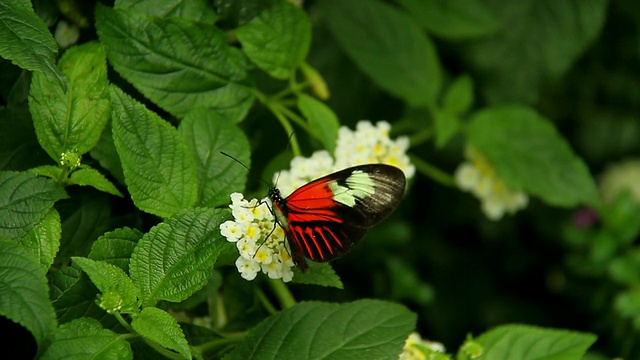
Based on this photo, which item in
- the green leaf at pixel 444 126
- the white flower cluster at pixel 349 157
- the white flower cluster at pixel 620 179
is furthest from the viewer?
the white flower cluster at pixel 620 179

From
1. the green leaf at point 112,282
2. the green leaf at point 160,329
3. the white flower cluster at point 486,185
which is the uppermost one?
the green leaf at point 112,282

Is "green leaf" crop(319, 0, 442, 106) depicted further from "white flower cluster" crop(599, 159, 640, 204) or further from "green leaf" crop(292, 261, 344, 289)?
"white flower cluster" crop(599, 159, 640, 204)

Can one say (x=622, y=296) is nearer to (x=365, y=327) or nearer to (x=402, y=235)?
(x=402, y=235)

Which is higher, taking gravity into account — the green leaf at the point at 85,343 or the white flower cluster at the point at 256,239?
the white flower cluster at the point at 256,239

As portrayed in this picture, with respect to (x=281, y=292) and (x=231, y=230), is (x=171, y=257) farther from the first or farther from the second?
(x=281, y=292)

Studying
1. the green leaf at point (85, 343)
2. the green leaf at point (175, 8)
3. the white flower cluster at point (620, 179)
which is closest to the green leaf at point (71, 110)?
the green leaf at point (175, 8)

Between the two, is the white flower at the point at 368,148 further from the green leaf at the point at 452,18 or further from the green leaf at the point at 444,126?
the green leaf at the point at 452,18

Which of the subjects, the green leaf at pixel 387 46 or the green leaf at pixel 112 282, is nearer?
the green leaf at pixel 112 282

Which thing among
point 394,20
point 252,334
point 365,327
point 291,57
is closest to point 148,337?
point 252,334
